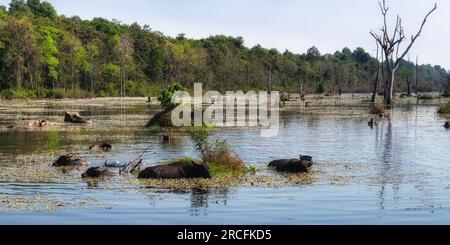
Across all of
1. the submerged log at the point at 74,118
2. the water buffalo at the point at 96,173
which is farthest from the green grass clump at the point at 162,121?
the water buffalo at the point at 96,173

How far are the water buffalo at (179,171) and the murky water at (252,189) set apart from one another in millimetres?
685

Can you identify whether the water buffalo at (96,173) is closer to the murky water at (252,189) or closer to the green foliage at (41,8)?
A: the murky water at (252,189)

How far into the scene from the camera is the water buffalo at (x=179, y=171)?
19.2m

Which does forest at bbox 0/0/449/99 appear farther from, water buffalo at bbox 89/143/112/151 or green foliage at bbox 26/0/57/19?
water buffalo at bbox 89/143/112/151

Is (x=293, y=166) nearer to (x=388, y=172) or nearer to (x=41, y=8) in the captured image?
(x=388, y=172)

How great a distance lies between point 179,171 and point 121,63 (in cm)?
9922

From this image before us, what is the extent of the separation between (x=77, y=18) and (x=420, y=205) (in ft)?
464

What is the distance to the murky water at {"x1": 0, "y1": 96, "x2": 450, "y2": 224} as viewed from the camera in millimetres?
14211

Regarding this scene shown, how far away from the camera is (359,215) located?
14.4 m

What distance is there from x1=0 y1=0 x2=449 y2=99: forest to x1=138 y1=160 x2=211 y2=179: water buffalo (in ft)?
215

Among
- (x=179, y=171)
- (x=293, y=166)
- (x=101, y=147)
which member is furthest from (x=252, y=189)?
(x=101, y=147)

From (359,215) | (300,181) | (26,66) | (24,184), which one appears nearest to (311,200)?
(359,215)

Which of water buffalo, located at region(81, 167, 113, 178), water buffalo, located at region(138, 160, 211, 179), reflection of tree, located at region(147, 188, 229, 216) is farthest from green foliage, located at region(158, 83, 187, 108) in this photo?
reflection of tree, located at region(147, 188, 229, 216)

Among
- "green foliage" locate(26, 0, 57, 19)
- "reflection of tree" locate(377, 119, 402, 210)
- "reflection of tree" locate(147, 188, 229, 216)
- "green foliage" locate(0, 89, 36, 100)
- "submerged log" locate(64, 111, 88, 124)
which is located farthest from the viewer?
"green foliage" locate(26, 0, 57, 19)
